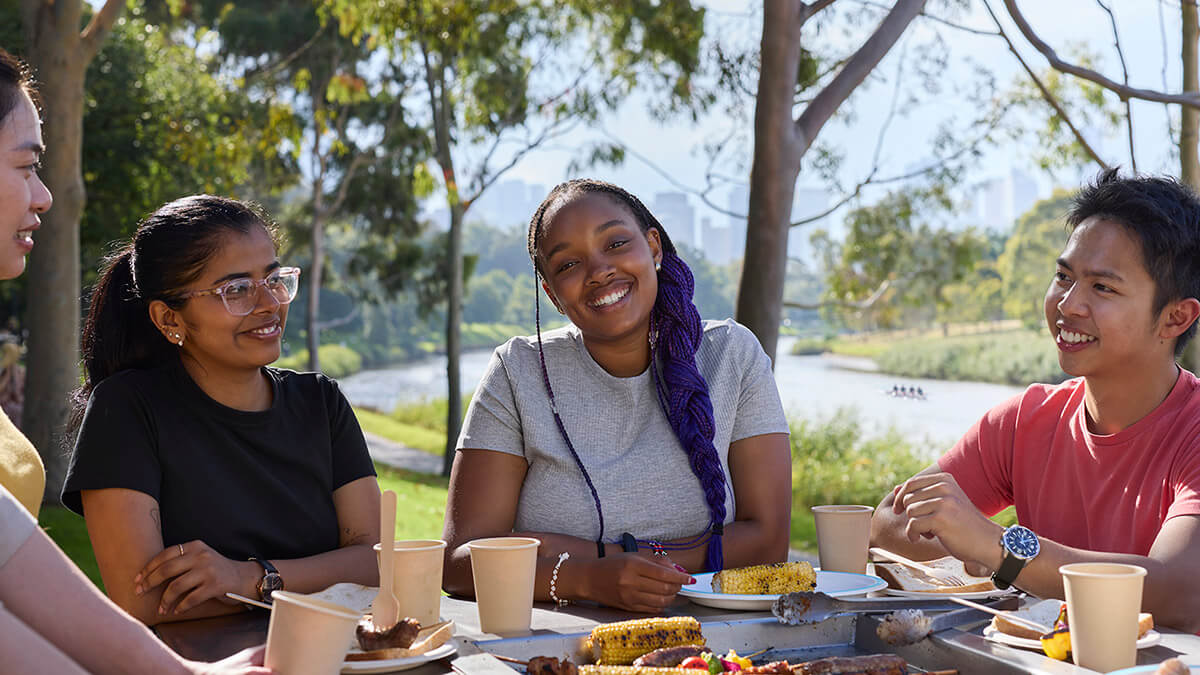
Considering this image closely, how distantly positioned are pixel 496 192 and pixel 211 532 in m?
12.3

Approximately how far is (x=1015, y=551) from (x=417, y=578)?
1251 mm

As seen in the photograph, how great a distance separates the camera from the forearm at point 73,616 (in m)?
1.60

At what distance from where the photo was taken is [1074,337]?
274 centimetres

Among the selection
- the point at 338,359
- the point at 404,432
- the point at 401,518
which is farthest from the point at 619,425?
the point at 338,359

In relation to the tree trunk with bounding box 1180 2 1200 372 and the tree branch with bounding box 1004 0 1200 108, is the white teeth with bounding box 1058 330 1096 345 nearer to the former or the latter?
the tree branch with bounding box 1004 0 1200 108

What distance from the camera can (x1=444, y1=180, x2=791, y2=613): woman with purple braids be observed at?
286 centimetres

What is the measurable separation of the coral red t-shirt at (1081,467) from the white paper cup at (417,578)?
164 centimetres

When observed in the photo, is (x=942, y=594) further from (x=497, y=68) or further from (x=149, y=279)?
(x=497, y=68)

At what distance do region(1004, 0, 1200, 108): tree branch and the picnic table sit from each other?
3833mm

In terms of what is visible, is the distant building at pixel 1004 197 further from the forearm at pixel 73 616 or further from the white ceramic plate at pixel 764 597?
the forearm at pixel 73 616

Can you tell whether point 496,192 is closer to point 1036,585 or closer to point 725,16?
point 725,16

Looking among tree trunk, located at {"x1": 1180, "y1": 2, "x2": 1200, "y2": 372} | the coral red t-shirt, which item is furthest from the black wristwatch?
tree trunk, located at {"x1": 1180, "y1": 2, "x2": 1200, "y2": 372}

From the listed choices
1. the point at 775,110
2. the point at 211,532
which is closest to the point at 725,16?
the point at 775,110

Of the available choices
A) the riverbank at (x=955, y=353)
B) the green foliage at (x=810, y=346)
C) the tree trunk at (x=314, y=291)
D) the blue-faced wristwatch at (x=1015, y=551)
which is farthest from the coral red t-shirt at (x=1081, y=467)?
the tree trunk at (x=314, y=291)
